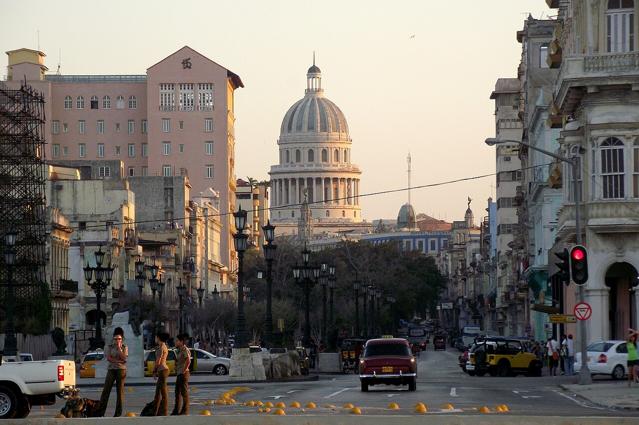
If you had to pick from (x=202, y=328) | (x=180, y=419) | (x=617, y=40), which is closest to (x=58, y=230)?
(x=202, y=328)

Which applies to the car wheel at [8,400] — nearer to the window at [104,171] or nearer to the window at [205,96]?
the window at [104,171]

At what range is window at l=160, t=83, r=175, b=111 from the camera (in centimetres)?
17900

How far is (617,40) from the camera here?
5803 cm

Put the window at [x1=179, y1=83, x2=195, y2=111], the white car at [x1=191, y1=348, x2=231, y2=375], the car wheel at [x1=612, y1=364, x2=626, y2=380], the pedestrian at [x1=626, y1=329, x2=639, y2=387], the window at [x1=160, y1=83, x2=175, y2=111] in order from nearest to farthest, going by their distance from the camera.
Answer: the pedestrian at [x1=626, y1=329, x2=639, y2=387]
the car wheel at [x1=612, y1=364, x2=626, y2=380]
the white car at [x1=191, y1=348, x2=231, y2=375]
the window at [x1=179, y1=83, x2=195, y2=111]
the window at [x1=160, y1=83, x2=175, y2=111]

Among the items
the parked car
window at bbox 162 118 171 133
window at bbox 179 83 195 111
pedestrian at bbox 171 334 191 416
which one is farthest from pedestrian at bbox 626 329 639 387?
window at bbox 162 118 171 133

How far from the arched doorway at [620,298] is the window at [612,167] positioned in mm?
3094


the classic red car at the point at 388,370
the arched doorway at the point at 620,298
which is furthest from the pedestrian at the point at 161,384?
the arched doorway at the point at 620,298

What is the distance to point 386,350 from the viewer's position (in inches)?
1992

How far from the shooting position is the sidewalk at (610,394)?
3700 centimetres

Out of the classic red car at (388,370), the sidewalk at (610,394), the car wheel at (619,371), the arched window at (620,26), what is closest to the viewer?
the sidewalk at (610,394)

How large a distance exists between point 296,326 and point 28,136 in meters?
→ 48.9

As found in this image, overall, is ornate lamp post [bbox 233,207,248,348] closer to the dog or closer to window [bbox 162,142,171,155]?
the dog

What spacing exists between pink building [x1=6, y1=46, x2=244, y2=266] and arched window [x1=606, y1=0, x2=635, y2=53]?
122m

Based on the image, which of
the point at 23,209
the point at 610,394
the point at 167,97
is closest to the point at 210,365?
the point at 23,209
